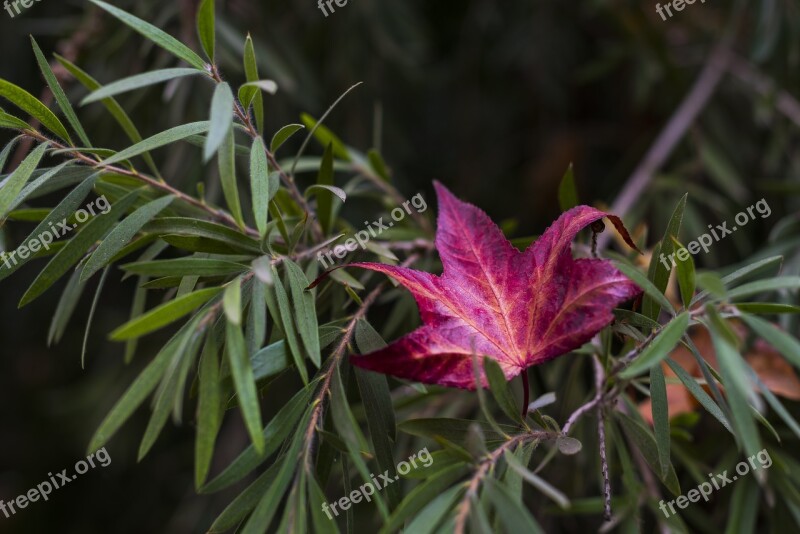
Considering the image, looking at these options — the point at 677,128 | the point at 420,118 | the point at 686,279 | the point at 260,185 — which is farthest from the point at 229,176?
the point at 420,118

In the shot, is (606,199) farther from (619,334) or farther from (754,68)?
(619,334)

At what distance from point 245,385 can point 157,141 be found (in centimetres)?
15

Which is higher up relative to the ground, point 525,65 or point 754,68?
point 525,65

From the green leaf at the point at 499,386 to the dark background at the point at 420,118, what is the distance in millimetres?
491

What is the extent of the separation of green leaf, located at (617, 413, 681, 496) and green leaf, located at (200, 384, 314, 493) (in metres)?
0.19

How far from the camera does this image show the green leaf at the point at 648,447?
15.2 inches

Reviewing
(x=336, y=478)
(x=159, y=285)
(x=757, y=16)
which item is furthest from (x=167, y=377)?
(x=757, y=16)

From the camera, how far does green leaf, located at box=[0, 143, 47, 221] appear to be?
1.09ft

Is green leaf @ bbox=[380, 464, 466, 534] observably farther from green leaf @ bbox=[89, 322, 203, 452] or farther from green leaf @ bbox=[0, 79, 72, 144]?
green leaf @ bbox=[0, 79, 72, 144]

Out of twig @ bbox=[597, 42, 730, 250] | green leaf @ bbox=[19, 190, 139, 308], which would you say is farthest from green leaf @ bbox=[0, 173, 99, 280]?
twig @ bbox=[597, 42, 730, 250]

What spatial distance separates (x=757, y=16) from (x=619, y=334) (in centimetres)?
64

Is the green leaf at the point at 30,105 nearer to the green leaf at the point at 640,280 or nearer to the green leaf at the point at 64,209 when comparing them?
the green leaf at the point at 64,209

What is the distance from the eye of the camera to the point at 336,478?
0.74 m

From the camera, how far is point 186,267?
35 centimetres
